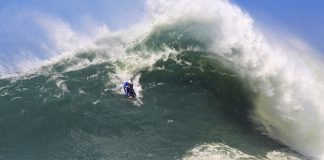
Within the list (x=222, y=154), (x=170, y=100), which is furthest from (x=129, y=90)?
(x=222, y=154)

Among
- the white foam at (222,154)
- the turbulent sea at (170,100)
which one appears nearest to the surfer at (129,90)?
the turbulent sea at (170,100)

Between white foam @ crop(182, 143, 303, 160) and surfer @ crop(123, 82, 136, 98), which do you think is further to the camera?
surfer @ crop(123, 82, 136, 98)

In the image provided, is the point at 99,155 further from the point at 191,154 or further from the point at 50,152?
the point at 191,154

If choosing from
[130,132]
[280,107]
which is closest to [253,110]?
[280,107]

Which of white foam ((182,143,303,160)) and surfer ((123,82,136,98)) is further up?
surfer ((123,82,136,98))

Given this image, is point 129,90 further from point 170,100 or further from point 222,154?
point 222,154

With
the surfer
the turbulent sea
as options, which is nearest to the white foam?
the turbulent sea

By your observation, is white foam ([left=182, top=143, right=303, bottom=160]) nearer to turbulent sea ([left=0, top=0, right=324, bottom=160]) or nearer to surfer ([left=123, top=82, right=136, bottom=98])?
turbulent sea ([left=0, top=0, right=324, bottom=160])

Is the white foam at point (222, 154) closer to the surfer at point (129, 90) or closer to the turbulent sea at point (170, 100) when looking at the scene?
the turbulent sea at point (170, 100)
